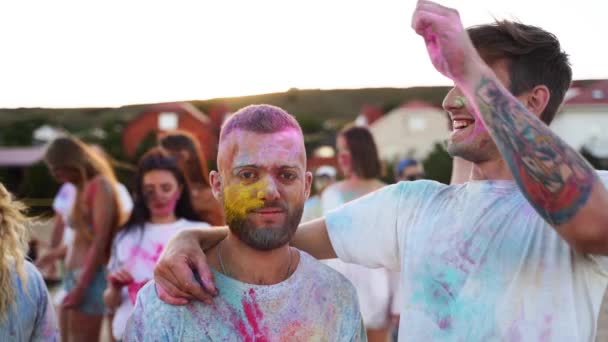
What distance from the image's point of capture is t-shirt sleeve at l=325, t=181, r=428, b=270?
7.69ft

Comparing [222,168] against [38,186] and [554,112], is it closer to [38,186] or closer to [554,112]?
[554,112]

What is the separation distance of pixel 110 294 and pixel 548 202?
355 centimetres

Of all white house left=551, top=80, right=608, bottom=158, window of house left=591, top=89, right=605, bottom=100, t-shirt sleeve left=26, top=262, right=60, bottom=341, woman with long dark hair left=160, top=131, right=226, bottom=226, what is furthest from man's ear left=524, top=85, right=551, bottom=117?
white house left=551, top=80, right=608, bottom=158

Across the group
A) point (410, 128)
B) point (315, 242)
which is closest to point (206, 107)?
point (410, 128)

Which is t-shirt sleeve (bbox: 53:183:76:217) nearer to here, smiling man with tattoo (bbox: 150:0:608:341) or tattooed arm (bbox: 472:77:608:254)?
smiling man with tattoo (bbox: 150:0:608:341)

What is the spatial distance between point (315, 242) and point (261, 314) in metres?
0.39

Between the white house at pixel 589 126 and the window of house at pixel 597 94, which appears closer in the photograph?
the window of house at pixel 597 94

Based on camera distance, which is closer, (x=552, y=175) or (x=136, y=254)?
(x=552, y=175)

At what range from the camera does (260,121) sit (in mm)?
2336

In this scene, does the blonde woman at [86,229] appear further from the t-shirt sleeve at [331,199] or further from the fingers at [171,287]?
the fingers at [171,287]

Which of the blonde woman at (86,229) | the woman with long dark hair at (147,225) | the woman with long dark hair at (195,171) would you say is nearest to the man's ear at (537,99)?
the woman with long dark hair at (147,225)

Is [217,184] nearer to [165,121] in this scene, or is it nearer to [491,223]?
[491,223]

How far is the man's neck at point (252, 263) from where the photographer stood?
2.23m

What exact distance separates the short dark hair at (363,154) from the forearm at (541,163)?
147 inches
